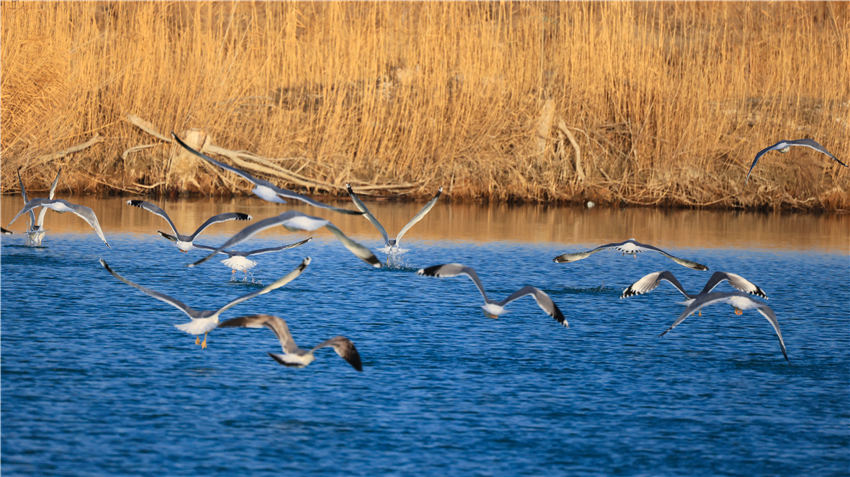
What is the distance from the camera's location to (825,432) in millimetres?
5887

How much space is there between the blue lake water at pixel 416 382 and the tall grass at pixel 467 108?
250 inches

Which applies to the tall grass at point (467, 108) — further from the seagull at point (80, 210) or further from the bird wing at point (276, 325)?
the bird wing at point (276, 325)

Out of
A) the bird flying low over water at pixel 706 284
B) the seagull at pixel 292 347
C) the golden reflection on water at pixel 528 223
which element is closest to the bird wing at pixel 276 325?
the seagull at pixel 292 347

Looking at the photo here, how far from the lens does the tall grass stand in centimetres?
1641

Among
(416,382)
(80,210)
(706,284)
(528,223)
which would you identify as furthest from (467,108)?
(416,382)

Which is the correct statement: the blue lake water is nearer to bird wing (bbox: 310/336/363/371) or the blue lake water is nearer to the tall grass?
bird wing (bbox: 310/336/363/371)

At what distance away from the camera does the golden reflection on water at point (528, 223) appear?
43.4 ft

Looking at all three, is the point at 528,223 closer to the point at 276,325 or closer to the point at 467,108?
the point at 467,108

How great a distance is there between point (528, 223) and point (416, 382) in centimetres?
828

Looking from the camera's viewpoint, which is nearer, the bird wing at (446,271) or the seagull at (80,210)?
the bird wing at (446,271)

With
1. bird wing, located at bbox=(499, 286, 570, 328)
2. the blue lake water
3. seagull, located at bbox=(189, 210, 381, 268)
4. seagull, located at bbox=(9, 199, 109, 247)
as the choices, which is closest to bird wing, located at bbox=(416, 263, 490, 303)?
bird wing, located at bbox=(499, 286, 570, 328)

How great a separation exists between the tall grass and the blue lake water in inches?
250

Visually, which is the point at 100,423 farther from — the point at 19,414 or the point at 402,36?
the point at 402,36

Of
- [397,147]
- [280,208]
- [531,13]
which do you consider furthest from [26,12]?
[531,13]
